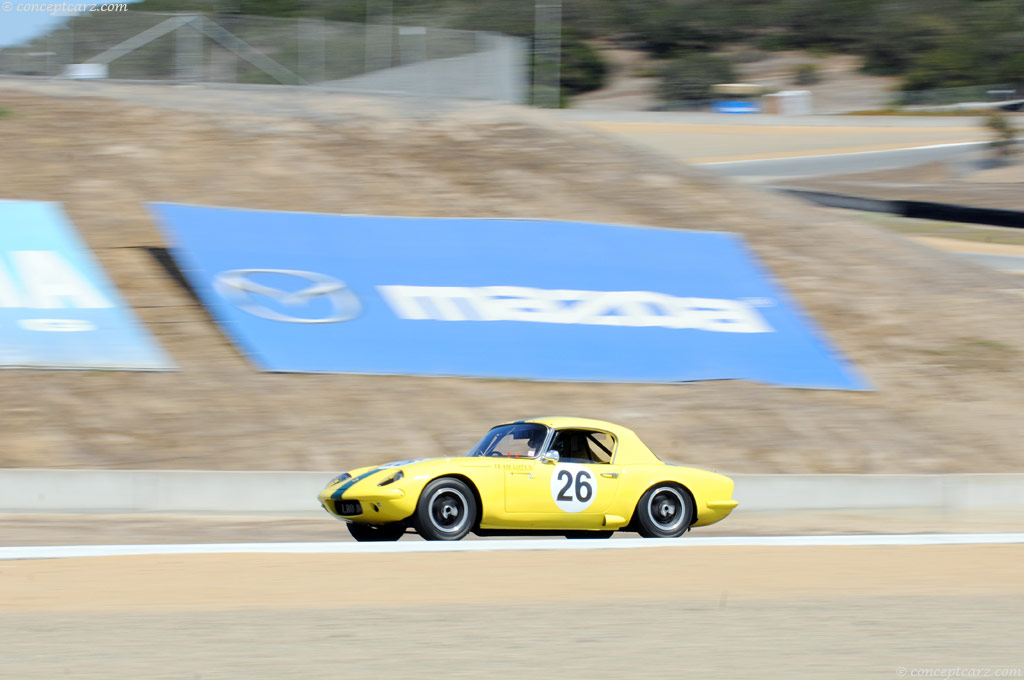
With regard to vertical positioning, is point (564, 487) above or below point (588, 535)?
above

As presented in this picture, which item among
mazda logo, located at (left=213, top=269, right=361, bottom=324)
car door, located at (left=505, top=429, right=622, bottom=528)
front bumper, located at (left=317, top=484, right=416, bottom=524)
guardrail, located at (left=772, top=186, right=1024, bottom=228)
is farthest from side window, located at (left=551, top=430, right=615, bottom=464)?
guardrail, located at (left=772, top=186, right=1024, bottom=228)

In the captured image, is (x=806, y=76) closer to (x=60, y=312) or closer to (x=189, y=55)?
(x=189, y=55)

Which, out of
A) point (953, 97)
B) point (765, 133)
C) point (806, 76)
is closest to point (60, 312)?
point (765, 133)

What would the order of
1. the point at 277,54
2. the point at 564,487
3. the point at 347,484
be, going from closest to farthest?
the point at 347,484 → the point at 564,487 → the point at 277,54

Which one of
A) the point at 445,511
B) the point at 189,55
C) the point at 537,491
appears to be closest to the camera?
the point at 445,511

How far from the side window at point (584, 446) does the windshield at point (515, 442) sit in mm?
166

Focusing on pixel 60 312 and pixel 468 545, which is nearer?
pixel 468 545

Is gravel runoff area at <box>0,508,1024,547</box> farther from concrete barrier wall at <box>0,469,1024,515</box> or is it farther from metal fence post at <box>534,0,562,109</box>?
metal fence post at <box>534,0,562,109</box>

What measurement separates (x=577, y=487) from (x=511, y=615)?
310cm

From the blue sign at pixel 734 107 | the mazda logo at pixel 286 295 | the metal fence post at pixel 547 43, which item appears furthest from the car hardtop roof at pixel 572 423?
the blue sign at pixel 734 107

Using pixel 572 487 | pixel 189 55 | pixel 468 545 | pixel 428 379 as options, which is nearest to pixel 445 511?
pixel 468 545

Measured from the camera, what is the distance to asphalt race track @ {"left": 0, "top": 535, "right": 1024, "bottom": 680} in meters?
5.70

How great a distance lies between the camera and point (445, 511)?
931cm

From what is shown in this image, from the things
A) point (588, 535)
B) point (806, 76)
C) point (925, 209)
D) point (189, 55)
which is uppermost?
point (189, 55)
